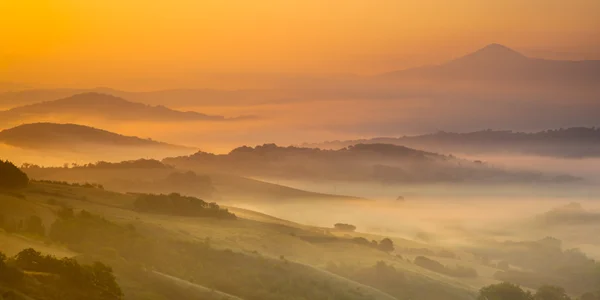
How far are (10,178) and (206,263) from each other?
32241 mm

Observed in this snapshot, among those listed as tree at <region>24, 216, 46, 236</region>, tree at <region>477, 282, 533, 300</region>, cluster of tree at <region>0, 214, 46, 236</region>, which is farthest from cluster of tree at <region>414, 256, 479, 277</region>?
cluster of tree at <region>0, 214, 46, 236</region>

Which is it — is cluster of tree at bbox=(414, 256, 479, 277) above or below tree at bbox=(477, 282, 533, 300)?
above

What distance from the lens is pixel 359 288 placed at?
122250 mm

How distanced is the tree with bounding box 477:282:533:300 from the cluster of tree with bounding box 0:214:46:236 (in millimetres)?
74371

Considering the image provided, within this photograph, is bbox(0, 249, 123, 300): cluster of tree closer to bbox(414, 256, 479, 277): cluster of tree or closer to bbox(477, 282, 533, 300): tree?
bbox(477, 282, 533, 300): tree

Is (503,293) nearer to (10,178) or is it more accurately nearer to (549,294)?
(549,294)

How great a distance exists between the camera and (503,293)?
148m

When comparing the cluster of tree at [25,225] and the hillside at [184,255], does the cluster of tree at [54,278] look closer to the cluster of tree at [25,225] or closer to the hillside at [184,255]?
the hillside at [184,255]

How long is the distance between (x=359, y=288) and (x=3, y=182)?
173ft

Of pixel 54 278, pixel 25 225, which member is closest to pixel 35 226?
pixel 25 225

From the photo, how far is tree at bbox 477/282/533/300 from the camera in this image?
5773 inches

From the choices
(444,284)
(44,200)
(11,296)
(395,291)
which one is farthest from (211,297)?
(444,284)

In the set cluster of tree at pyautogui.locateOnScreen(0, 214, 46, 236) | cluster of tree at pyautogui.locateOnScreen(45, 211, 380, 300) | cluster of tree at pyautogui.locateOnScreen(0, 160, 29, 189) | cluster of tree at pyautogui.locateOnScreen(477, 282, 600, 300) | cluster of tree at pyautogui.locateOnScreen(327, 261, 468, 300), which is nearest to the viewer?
cluster of tree at pyautogui.locateOnScreen(0, 214, 46, 236)

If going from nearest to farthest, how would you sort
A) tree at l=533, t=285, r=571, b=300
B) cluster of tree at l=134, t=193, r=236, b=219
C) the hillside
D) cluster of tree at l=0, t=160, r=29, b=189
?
the hillside, cluster of tree at l=0, t=160, r=29, b=189, tree at l=533, t=285, r=571, b=300, cluster of tree at l=134, t=193, r=236, b=219
